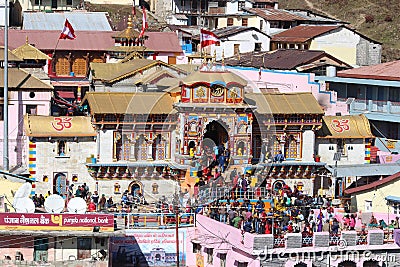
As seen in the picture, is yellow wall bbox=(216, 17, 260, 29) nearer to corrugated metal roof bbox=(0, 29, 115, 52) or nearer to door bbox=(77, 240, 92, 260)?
corrugated metal roof bbox=(0, 29, 115, 52)

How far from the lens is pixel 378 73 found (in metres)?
64.7

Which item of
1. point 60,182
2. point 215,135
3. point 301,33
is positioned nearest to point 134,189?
point 60,182

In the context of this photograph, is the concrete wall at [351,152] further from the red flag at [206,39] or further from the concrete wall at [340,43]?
the concrete wall at [340,43]

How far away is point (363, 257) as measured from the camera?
44.2m

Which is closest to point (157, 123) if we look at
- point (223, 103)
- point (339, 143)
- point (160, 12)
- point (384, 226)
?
point (223, 103)

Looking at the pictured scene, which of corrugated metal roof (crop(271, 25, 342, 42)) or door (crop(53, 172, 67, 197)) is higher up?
corrugated metal roof (crop(271, 25, 342, 42))

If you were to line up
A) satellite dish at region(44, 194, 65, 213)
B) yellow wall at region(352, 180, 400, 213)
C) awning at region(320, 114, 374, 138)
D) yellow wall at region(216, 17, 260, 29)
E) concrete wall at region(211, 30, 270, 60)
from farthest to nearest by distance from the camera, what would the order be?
1. yellow wall at region(216, 17, 260, 29)
2. concrete wall at region(211, 30, 270, 60)
3. awning at region(320, 114, 374, 138)
4. yellow wall at region(352, 180, 400, 213)
5. satellite dish at region(44, 194, 65, 213)

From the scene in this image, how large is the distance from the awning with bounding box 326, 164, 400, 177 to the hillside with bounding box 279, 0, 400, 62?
47.8m

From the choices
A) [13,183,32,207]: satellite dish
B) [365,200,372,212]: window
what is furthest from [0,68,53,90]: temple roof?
[365,200,372,212]: window

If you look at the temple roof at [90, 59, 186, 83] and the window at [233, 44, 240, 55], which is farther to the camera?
the window at [233, 44, 240, 55]

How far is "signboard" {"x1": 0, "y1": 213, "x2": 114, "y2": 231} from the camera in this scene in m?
44.2

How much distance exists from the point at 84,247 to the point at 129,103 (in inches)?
417

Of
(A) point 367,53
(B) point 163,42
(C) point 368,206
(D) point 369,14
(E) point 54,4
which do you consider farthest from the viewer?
(D) point 369,14

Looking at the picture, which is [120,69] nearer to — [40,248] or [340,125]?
[340,125]
